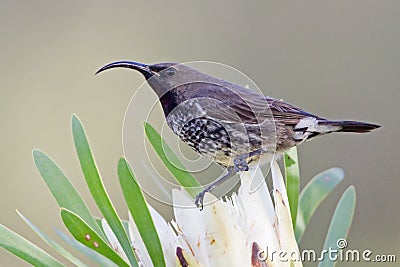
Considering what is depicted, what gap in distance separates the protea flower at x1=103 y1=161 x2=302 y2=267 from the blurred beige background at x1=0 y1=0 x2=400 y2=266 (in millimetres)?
1202

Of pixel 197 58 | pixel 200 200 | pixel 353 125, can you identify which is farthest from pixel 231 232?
pixel 197 58

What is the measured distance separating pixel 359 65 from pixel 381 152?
23cm

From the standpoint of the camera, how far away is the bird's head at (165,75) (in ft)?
1.32

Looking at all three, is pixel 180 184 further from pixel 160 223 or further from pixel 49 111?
pixel 49 111

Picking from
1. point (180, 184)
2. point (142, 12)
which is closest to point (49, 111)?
point (142, 12)

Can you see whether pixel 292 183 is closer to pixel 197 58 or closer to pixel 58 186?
pixel 58 186

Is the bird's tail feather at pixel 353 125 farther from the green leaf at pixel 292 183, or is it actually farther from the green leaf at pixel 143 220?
the green leaf at pixel 143 220

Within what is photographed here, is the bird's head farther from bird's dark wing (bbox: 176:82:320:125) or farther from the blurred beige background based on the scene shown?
the blurred beige background

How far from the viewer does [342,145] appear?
5.40ft

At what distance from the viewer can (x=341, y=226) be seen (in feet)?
1.45

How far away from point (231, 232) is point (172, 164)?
0.22 feet

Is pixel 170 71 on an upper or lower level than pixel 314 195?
upper

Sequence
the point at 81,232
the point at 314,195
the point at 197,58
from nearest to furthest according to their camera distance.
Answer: the point at 81,232 < the point at 314,195 < the point at 197,58

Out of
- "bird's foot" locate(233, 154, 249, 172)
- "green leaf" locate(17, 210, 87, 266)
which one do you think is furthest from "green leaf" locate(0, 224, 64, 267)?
"bird's foot" locate(233, 154, 249, 172)
